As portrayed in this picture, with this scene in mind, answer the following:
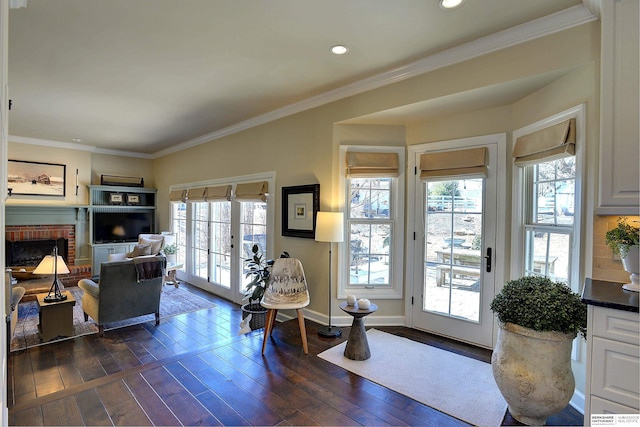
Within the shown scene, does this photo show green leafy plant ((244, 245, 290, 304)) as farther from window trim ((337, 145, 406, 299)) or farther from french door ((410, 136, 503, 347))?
french door ((410, 136, 503, 347))

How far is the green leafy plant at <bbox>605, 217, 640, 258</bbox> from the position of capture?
180 cm

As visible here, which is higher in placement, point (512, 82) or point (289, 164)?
point (512, 82)

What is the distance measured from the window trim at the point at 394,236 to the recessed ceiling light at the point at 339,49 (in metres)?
1.11

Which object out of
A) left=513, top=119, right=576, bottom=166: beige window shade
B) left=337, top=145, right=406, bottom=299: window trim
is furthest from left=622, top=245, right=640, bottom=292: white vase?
left=337, top=145, right=406, bottom=299: window trim

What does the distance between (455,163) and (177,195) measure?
17.5 ft

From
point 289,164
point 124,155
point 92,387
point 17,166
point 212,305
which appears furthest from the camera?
point 124,155

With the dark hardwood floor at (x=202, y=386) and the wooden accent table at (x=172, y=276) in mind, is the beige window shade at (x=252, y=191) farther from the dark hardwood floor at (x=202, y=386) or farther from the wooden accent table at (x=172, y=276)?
the wooden accent table at (x=172, y=276)

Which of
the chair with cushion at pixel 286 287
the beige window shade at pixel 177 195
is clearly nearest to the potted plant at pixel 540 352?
the chair with cushion at pixel 286 287

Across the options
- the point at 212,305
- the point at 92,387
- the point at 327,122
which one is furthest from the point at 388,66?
the point at 212,305

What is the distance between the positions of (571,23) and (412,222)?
2.08 meters

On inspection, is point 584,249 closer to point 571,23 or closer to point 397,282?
point 571,23

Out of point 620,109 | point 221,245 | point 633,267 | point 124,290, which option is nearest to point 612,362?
point 633,267

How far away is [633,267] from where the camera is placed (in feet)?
5.96

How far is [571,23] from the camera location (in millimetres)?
2188
